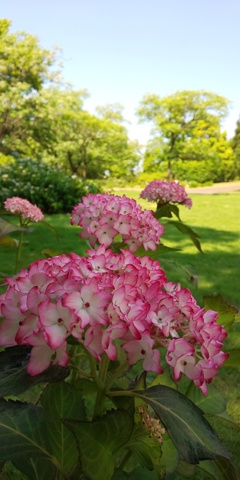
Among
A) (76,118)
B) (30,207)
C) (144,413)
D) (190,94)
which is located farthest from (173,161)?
(144,413)

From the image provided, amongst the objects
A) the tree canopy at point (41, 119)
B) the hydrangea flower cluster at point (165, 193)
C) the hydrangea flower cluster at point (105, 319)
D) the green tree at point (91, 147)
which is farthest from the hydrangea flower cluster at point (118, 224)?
the green tree at point (91, 147)

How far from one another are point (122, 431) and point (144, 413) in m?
0.12

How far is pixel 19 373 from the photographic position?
2.44 ft

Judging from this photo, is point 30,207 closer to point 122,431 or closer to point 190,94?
point 122,431

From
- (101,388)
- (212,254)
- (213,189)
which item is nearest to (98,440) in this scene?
(101,388)

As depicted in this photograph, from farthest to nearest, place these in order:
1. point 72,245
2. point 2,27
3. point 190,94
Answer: point 190,94 < point 2,27 < point 72,245

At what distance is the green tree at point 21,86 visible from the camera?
18.3 m

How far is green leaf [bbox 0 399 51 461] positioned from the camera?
82 centimetres

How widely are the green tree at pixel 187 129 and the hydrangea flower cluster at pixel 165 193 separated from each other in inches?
1033

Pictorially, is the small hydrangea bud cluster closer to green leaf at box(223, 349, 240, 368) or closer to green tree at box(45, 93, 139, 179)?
green leaf at box(223, 349, 240, 368)

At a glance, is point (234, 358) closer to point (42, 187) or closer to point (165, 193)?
point (165, 193)

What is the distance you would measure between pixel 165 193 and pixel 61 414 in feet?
5.97

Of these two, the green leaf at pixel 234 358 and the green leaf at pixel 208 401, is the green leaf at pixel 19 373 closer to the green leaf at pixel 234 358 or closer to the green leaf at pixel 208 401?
the green leaf at pixel 234 358

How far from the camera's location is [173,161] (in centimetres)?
2900
